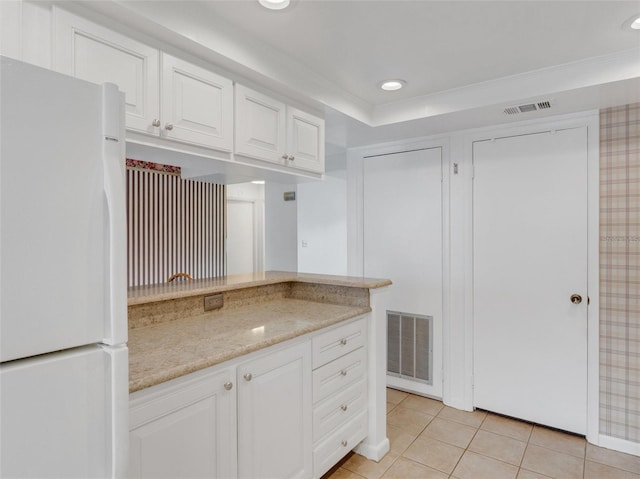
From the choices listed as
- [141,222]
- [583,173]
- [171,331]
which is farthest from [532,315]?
[141,222]

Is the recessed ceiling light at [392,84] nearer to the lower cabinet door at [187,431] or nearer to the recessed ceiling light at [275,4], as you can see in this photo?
the recessed ceiling light at [275,4]

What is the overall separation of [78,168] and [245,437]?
1.22m

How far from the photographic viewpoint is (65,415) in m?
0.81

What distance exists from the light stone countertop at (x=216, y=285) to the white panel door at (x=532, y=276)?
1.07 meters

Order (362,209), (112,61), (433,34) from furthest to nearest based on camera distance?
(362,209)
(433,34)
(112,61)

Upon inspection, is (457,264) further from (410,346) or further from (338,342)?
(338,342)

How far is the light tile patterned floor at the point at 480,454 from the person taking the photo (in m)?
2.22

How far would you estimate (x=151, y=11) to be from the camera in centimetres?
150

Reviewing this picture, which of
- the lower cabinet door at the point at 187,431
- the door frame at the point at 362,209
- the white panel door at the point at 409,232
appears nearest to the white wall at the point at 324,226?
the door frame at the point at 362,209

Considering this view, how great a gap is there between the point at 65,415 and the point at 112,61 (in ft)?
4.20

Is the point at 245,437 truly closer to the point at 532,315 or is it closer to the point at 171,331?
the point at 171,331

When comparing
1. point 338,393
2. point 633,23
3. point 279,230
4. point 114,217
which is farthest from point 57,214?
point 279,230

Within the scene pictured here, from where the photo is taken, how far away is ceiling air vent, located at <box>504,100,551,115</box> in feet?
8.03

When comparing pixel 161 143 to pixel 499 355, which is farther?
pixel 499 355
